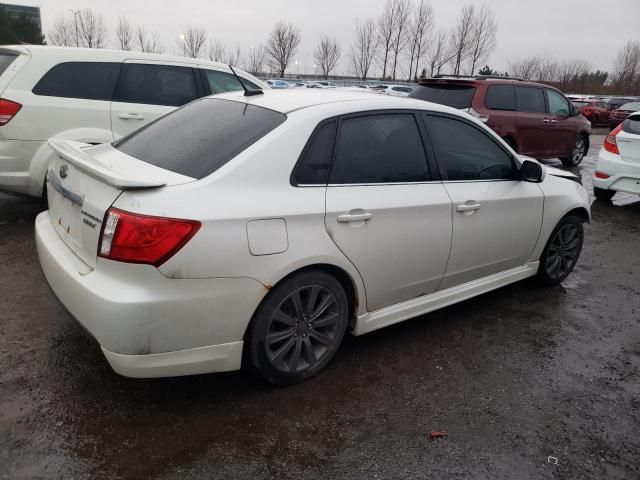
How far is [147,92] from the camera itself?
5.92 meters

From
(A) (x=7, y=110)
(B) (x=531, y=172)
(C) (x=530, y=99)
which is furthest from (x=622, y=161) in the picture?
(A) (x=7, y=110)

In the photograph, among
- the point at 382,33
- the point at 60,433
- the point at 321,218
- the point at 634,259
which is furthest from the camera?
the point at 382,33

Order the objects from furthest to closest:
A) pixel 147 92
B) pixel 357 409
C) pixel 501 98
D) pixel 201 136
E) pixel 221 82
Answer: pixel 501 98 < pixel 221 82 < pixel 147 92 < pixel 201 136 < pixel 357 409

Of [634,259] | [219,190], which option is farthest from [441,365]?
[634,259]

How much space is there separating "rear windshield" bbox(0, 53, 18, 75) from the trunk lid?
2.69 metres

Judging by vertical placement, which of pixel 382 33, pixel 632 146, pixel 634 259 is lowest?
pixel 634 259

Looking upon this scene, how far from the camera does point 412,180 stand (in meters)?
3.27

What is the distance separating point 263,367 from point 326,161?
118 cm

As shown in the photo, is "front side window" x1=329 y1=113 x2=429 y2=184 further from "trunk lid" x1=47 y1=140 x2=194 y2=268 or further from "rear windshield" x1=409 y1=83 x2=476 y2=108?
"rear windshield" x1=409 y1=83 x2=476 y2=108

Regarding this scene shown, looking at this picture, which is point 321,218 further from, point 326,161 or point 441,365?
point 441,365

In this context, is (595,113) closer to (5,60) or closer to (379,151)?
(379,151)

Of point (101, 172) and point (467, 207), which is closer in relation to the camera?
point (101, 172)

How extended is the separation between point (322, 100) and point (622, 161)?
6.46 metres

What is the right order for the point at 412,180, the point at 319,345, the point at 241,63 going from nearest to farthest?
1. the point at 319,345
2. the point at 412,180
3. the point at 241,63
